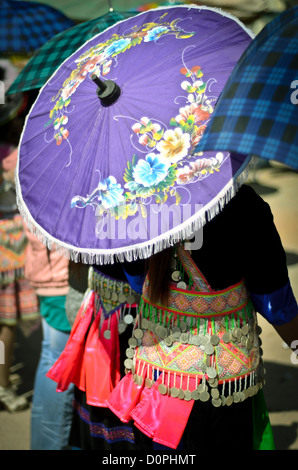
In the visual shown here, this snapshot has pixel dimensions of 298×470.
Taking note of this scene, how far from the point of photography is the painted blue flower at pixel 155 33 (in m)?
1.85

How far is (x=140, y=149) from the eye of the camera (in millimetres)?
1690

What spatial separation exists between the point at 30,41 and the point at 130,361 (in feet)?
8.29

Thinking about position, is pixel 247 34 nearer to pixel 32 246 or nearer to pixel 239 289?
pixel 239 289

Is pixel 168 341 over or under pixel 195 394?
over

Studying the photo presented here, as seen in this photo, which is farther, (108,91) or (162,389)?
(162,389)

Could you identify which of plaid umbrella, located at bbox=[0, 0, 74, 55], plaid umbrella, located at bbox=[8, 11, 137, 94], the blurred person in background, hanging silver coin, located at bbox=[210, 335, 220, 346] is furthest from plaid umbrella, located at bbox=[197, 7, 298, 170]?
plaid umbrella, located at bbox=[0, 0, 74, 55]

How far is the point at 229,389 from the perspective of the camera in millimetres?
1850

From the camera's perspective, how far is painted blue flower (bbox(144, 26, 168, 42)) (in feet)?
6.06

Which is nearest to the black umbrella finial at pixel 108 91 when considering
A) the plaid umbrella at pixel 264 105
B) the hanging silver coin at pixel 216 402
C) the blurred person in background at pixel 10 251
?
the plaid umbrella at pixel 264 105

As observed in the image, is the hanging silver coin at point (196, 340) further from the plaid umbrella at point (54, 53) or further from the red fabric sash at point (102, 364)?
the plaid umbrella at point (54, 53)

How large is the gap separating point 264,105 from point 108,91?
589 mm

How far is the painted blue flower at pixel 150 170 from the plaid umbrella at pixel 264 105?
1.04ft

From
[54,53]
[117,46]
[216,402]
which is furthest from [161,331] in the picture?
[54,53]

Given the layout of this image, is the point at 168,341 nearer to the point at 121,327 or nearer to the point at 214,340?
the point at 214,340
